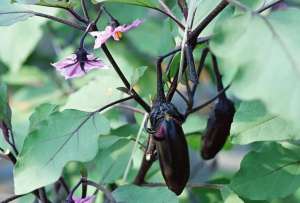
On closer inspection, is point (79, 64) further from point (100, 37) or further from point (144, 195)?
point (144, 195)

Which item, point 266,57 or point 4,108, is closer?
point 266,57

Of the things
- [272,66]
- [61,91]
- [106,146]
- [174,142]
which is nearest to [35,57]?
[61,91]

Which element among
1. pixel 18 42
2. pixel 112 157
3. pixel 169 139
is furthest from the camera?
pixel 18 42

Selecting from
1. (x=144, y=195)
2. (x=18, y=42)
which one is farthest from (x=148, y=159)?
(x=18, y=42)

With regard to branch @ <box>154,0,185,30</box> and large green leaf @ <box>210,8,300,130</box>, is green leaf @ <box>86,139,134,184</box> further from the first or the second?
large green leaf @ <box>210,8,300,130</box>

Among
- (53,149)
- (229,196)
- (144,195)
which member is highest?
(53,149)

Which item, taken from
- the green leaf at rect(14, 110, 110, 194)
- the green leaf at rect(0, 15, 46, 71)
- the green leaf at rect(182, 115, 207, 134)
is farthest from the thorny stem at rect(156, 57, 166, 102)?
the green leaf at rect(0, 15, 46, 71)
